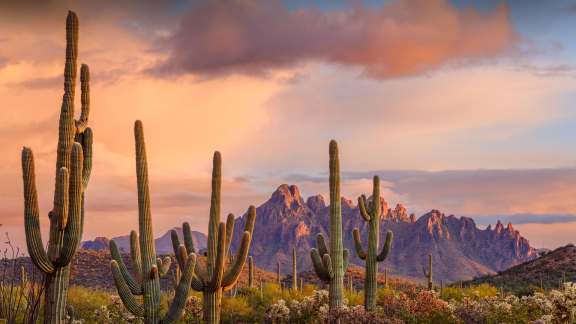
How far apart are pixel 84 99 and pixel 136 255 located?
4079mm

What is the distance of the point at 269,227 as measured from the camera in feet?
566

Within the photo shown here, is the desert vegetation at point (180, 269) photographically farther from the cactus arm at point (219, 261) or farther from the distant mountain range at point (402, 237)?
the distant mountain range at point (402, 237)

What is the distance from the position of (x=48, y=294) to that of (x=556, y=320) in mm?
9840

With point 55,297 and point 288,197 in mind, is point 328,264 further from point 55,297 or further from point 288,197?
point 288,197

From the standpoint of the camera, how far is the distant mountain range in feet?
496

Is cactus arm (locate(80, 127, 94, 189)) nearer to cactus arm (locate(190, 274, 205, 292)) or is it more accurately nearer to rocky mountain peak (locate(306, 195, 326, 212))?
cactus arm (locate(190, 274, 205, 292))

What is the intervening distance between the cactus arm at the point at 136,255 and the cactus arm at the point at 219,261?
1.82 m

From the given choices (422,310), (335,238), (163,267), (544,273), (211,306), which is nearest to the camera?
(163,267)

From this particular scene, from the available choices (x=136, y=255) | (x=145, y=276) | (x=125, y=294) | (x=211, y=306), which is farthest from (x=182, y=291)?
(x=211, y=306)

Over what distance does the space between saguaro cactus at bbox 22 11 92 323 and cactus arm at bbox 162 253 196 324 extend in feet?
8.25

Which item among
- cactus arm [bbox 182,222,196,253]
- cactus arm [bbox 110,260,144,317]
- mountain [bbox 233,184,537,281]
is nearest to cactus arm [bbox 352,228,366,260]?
cactus arm [bbox 182,222,196,253]

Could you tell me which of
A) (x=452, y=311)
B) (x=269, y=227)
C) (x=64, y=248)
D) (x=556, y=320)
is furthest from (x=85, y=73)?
(x=269, y=227)

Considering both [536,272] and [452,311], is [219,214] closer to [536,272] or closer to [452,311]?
[452,311]

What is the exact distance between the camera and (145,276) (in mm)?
15836
